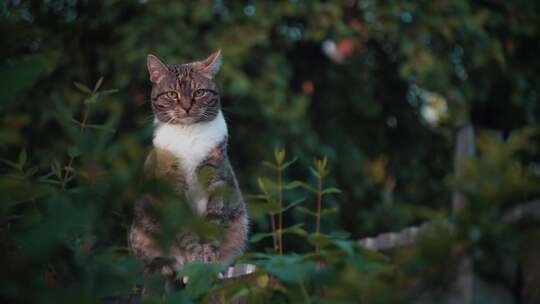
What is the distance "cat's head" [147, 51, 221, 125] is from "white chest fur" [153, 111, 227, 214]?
4cm

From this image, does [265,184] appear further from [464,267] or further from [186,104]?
[186,104]

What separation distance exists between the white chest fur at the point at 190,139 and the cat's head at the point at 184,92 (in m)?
0.04

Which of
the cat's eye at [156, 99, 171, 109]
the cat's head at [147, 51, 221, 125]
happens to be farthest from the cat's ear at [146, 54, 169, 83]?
the cat's eye at [156, 99, 171, 109]

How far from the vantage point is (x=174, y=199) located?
1.06 meters

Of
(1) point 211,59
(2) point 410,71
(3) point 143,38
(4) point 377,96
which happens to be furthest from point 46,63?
(4) point 377,96

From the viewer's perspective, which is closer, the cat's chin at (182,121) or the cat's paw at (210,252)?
the cat's paw at (210,252)

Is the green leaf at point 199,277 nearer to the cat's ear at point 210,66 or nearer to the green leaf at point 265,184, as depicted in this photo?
the green leaf at point 265,184

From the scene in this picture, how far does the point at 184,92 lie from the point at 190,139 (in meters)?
0.24

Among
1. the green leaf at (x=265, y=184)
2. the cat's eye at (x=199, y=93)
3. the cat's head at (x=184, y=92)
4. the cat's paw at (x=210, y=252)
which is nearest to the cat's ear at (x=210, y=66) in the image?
the cat's head at (x=184, y=92)

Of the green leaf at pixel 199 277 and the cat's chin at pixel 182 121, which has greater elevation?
the cat's chin at pixel 182 121

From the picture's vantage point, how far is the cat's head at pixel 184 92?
391 centimetres

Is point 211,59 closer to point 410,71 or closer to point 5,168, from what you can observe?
point 5,168

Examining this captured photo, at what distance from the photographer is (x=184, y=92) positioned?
3.91m

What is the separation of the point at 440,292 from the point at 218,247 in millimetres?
2453
